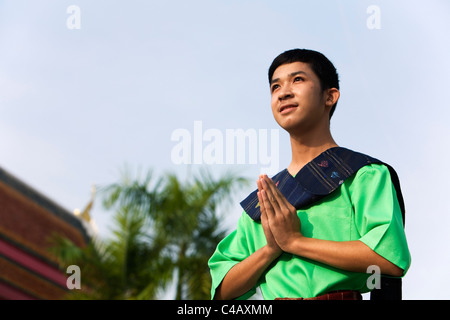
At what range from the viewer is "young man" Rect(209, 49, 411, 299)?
2.23m

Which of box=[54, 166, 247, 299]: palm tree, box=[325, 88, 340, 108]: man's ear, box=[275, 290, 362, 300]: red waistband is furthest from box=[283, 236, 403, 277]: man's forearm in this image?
box=[54, 166, 247, 299]: palm tree

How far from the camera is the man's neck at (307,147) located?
8.71 feet

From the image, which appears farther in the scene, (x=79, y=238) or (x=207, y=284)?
(x=79, y=238)

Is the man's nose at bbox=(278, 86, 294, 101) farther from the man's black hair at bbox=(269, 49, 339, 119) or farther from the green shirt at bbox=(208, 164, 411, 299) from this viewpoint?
the green shirt at bbox=(208, 164, 411, 299)

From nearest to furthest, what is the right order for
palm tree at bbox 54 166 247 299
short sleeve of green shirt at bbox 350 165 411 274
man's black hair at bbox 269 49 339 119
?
short sleeve of green shirt at bbox 350 165 411 274 → man's black hair at bbox 269 49 339 119 → palm tree at bbox 54 166 247 299

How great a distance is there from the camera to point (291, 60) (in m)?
2.74

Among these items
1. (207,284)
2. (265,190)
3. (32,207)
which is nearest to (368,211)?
(265,190)

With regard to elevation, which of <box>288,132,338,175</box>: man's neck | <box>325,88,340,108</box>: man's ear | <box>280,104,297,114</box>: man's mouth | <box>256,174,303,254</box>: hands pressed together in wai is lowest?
<box>256,174,303,254</box>: hands pressed together in wai

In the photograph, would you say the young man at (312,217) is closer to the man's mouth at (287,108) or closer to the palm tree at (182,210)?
the man's mouth at (287,108)

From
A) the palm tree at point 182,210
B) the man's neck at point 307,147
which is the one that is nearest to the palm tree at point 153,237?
the palm tree at point 182,210

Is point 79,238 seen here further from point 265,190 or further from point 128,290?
point 265,190

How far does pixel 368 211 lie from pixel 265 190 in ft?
1.29

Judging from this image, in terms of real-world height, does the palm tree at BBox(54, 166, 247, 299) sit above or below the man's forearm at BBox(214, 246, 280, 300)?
above
